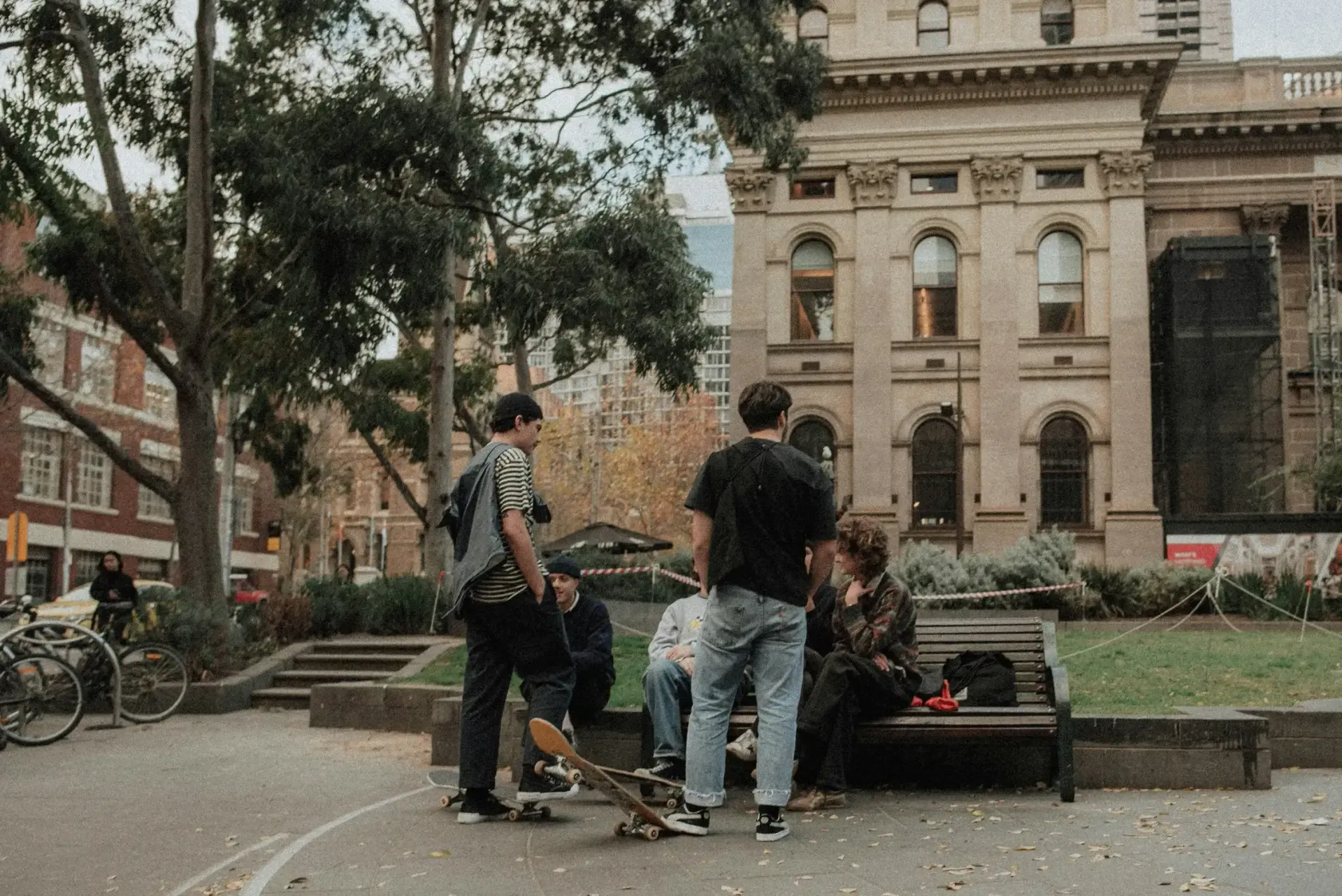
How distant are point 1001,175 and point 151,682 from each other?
83.6 feet

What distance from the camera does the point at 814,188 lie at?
1387 inches

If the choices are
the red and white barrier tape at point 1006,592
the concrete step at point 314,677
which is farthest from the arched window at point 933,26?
the concrete step at point 314,677

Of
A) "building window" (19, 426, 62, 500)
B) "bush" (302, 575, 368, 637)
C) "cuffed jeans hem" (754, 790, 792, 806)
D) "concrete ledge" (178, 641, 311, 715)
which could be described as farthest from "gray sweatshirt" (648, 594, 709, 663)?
"building window" (19, 426, 62, 500)

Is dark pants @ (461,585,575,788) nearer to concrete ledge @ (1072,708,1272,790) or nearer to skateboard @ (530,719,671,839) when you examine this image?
skateboard @ (530,719,671,839)

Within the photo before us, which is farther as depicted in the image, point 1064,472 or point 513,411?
point 1064,472

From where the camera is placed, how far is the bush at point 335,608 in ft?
63.6

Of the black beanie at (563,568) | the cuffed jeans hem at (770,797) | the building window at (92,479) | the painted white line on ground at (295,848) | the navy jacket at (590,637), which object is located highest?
the building window at (92,479)

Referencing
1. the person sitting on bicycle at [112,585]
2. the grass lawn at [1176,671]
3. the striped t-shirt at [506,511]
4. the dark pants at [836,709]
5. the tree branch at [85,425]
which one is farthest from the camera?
the person sitting on bicycle at [112,585]

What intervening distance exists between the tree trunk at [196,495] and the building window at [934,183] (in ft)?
70.4

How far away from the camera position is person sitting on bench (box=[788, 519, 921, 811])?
23.6 ft

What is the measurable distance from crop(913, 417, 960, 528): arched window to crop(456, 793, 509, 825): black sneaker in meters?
27.5

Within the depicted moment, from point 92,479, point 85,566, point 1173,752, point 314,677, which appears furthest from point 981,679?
point 92,479

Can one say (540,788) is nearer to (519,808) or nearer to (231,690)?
(519,808)

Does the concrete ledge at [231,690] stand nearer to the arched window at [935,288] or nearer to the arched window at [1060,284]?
the arched window at [935,288]
